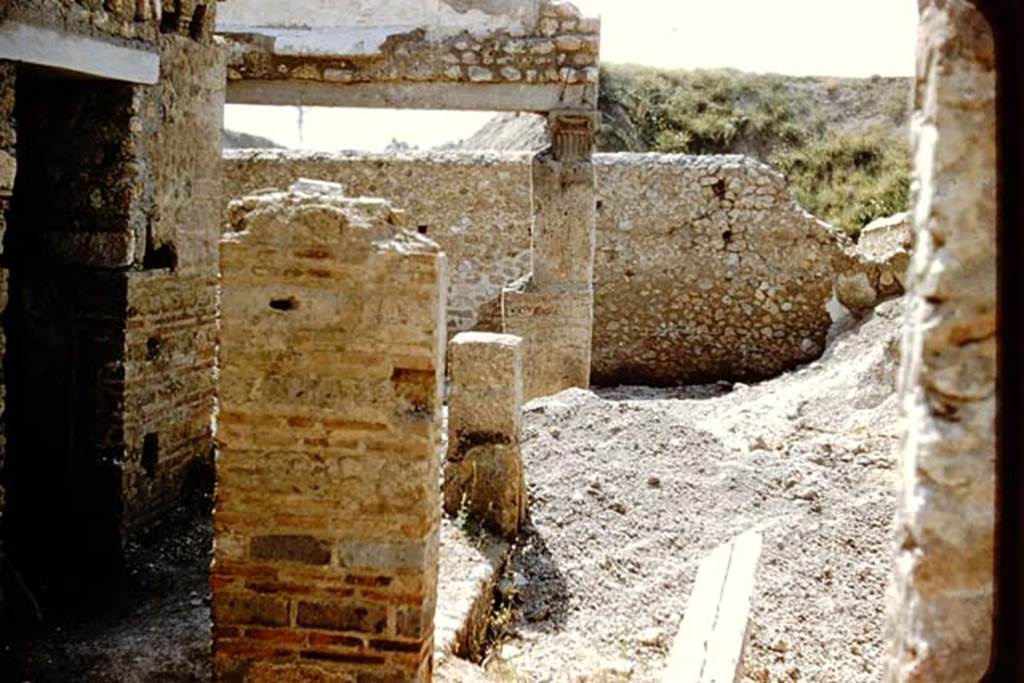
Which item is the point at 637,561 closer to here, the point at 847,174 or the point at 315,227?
the point at 315,227

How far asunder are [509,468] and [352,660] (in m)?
3.13

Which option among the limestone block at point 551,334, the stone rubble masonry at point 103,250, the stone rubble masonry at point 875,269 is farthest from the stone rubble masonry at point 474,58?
the stone rubble masonry at point 875,269

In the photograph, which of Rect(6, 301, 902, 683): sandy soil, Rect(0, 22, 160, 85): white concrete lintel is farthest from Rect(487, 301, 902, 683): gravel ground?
Rect(0, 22, 160, 85): white concrete lintel

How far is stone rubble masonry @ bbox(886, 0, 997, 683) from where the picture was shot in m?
1.61

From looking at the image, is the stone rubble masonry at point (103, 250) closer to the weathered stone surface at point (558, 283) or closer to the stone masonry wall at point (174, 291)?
the stone masonry wall at point (174, 291)

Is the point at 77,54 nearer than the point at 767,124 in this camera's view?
Yes

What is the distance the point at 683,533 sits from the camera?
278 inches

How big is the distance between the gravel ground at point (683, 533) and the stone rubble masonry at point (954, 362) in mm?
3464

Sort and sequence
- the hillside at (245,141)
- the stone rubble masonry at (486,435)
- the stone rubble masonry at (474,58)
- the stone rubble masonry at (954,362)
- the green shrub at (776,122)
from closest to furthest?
the stone rubble masonry at (954,362) → the stone rubble masonry at (486,435) → the stone rubble masonry at (474,58) → the green shrub at (776,122) → the hillside at (245,141)

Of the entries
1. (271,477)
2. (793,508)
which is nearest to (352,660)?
(271,477)

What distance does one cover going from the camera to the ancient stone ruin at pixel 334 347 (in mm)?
1638

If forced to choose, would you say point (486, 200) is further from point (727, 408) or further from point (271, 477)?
point (271, 477)

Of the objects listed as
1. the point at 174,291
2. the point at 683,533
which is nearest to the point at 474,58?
the point at 174,291

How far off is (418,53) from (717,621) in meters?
6.14
